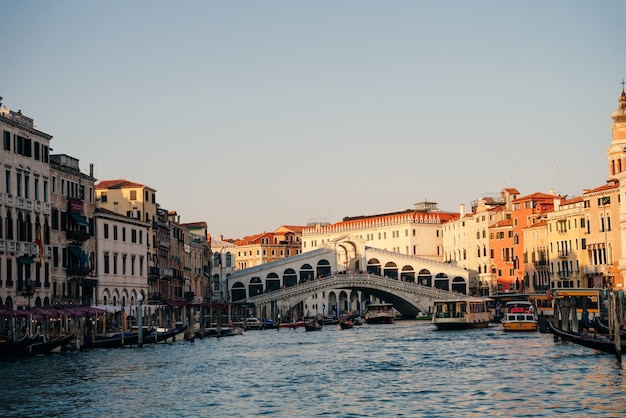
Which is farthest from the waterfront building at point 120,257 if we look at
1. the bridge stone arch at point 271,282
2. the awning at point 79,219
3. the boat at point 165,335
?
the bridge stone arch at point 271,282

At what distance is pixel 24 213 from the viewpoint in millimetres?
48594

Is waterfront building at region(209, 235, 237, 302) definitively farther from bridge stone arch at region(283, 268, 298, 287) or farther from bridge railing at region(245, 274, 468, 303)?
bridge railing at region(245, 274, 468, 303)

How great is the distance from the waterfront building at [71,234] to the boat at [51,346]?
7014 millimetres

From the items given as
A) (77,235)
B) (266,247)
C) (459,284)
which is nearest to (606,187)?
(459,284)

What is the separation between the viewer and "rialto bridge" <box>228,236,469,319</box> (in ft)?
278

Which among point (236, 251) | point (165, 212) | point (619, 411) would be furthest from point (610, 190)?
point (236, 251)

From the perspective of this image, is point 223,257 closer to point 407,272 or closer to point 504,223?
point 407,272

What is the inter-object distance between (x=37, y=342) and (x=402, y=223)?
72.8 metres

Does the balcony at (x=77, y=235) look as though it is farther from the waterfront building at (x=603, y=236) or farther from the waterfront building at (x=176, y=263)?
the waterfront building at (x=603, y=236)

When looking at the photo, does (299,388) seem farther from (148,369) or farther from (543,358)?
(543,358)

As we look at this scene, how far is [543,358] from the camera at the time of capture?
38.6m

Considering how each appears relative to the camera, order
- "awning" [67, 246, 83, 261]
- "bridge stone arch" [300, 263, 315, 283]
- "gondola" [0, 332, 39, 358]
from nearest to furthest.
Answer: "gondola" [0, 332, 39, 358] < "awning" [67, 246, 83, 261] < "bridge stone arch" [300, 263, 315, 283]

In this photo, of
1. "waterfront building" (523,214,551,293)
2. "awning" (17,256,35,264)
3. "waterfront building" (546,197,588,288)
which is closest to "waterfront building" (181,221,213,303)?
"waterfront building" (523,214,551,293)

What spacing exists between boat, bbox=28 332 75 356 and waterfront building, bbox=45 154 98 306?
701cm
